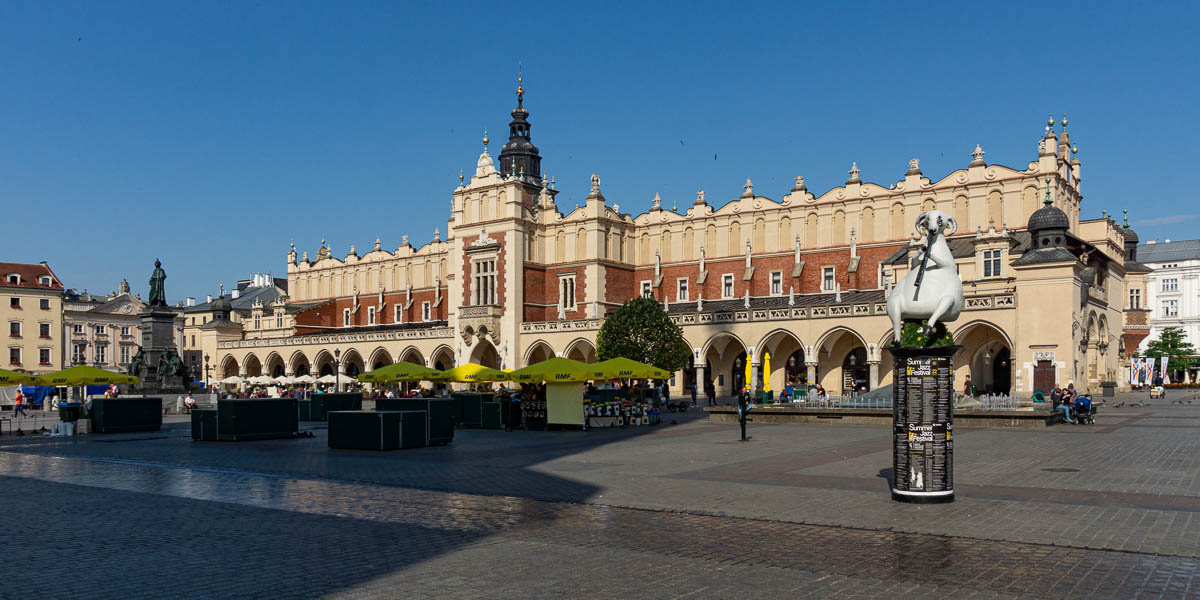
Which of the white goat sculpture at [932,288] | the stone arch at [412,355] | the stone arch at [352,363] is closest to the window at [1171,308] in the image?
the stone arch at [412,355]

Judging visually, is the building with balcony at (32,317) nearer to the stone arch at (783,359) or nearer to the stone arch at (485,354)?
the stone arch at (485,354)

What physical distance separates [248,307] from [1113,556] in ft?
336

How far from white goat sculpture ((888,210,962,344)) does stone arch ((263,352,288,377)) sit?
232 ft

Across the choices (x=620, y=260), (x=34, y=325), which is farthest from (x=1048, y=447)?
(x=34, y=325)

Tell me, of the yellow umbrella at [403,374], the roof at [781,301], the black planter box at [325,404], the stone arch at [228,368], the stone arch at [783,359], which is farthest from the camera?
the stone arch at [228,368]

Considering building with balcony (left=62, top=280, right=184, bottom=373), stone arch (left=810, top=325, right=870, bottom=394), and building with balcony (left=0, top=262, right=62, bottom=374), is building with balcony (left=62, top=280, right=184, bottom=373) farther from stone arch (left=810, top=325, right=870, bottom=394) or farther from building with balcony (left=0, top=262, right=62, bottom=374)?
stone arch (left=810, top=325, right=870, bottom=394)

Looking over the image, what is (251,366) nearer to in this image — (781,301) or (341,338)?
(341,338)

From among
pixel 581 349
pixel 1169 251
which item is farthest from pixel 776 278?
pixel 1169 251

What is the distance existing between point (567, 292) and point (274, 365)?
31.0 m

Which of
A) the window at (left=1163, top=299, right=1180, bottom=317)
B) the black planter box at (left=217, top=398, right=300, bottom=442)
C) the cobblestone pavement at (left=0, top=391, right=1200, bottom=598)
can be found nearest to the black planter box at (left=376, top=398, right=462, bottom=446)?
the cobblestone pavement at (left=0, top=391, right=1200, bottom=598)

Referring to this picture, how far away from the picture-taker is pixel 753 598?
7660mm

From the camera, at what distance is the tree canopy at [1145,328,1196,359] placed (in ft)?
297

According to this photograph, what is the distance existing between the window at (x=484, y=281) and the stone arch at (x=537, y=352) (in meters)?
4.31

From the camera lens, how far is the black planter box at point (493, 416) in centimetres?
2997
